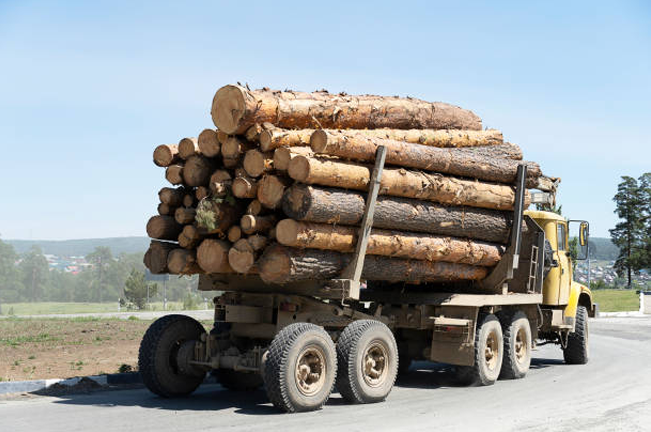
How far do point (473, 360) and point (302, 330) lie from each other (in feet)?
13.4

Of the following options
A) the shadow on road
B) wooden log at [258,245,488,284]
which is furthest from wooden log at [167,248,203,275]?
the shadow on road

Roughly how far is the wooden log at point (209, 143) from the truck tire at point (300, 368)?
2.72 m

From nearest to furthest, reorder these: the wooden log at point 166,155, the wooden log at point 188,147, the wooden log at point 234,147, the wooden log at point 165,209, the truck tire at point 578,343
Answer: the wooden log at point 234,147
the wooden log at point 188,147
the wooden log at point 165,209
the wooden log at point 166,155
the truck tire at point 578,343

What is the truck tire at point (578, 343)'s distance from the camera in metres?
16.5

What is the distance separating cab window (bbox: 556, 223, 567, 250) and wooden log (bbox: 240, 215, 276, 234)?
25.8ft

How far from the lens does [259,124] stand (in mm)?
10633

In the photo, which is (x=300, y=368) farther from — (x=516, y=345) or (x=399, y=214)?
(x=516, y=345)

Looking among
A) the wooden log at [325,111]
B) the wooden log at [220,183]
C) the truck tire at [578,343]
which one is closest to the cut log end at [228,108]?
the wooden log at [325,111]

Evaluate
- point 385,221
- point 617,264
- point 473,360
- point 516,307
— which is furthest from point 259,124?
point 617,264

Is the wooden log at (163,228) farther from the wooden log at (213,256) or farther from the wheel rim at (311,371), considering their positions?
the wheel rim at (311,371)

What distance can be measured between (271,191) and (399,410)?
10.5 ft

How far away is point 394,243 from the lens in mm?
11508

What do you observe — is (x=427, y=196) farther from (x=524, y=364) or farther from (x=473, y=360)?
(x=524, y=364)

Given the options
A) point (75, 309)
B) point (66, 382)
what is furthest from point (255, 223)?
point (75, 309)
